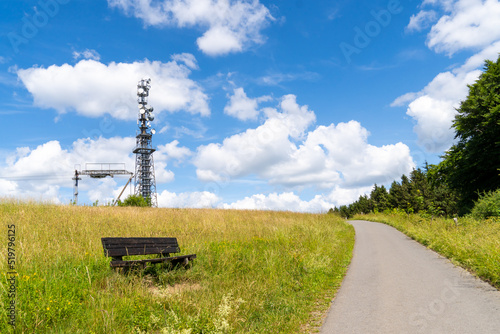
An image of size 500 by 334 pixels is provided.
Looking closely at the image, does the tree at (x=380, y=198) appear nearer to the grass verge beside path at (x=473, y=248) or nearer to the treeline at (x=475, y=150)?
the treeline at (x=475, y=150)

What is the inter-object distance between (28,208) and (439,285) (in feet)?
49.8

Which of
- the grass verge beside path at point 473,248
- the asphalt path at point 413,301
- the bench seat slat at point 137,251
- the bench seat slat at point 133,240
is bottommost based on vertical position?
Result: the asphalt path at point 413,301

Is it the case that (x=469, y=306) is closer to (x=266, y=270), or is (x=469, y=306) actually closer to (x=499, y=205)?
(x=266, y=270)

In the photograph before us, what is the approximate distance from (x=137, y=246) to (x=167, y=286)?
1.53m

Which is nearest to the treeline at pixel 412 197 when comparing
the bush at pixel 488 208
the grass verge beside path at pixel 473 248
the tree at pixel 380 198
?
the tree at pixel 380 198

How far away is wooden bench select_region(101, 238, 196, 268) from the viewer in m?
6.39

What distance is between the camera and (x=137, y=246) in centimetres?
736

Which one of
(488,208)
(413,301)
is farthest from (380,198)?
(413,301)

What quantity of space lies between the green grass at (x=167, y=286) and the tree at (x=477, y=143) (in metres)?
22.7

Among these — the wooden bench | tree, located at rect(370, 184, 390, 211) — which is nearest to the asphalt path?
the wooden bench

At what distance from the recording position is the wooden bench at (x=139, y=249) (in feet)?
21.0

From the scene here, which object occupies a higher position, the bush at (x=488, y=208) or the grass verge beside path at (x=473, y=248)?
the bush at (x=488, y=208)

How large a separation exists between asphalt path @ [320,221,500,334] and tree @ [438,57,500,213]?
20.2 meters

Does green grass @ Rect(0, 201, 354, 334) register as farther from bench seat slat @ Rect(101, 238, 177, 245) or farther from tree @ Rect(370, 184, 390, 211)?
tree @ Rect(370, 184, 390, 211)
